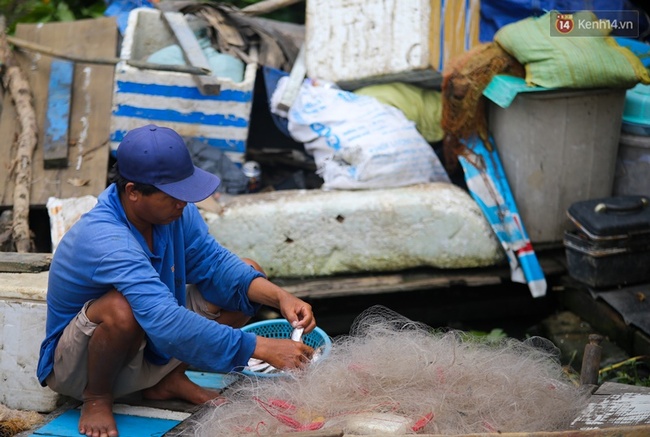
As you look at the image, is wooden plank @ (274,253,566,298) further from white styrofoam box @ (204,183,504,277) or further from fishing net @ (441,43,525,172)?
fishing net @ (441,43,525,172)

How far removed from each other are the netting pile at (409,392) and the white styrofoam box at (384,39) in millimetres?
2813

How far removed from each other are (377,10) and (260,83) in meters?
1.04

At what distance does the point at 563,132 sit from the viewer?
17.6ft

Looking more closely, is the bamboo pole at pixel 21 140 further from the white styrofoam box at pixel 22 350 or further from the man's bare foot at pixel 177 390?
the man's bare foot at pixel 177 390

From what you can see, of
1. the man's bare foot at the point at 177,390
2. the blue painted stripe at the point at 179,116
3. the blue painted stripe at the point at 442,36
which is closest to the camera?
the man's bare foot at the point at 177,390

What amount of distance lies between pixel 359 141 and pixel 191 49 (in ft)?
4.92

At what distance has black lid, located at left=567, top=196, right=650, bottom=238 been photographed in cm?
509

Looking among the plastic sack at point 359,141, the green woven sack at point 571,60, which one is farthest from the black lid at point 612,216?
the plastic sack at point 359,141

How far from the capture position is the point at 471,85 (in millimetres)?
5324

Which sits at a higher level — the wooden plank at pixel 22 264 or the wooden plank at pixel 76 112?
the wooden plank at pixel 76 112

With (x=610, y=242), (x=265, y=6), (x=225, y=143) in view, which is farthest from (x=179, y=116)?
(x=610, y=242)

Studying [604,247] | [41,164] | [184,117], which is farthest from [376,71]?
[41,164]

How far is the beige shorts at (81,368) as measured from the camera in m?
3.36

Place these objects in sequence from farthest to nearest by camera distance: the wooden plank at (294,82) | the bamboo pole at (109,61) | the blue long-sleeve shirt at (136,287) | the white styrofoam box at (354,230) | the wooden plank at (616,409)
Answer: the wooden plank at (294,82)
the bamboo pole at (109,61)
the white styrofoam box at (354,230)
the blue long-sleeve shirt at (136,287)
the wooden plank at (616,409)
